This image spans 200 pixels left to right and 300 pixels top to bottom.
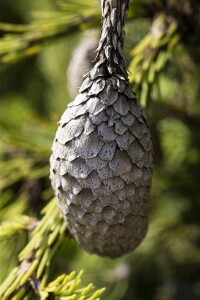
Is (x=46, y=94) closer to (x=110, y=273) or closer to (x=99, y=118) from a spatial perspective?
(x=110, y=273)

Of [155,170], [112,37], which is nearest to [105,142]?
[112,37]

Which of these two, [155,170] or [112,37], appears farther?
[155,170]

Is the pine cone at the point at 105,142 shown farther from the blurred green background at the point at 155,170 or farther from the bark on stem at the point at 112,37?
the blurred green background at the point at 155,170

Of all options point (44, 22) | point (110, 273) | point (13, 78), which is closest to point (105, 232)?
point (44, 22)

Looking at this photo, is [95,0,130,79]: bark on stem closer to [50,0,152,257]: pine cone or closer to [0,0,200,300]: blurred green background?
[50,0,152,257]: pine cone

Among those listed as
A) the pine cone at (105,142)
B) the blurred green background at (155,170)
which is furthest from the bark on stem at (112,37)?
the blurred green background at (155,170)

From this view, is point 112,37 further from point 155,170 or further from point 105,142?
point 155,170

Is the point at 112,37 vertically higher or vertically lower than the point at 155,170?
lower

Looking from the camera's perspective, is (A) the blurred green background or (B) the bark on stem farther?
(A) the blurred green background

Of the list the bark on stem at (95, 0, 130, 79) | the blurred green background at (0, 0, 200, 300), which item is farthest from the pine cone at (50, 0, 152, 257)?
the blurred green background at (0, 0, 200, 300)

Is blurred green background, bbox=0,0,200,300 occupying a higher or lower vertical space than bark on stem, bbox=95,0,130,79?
higher
